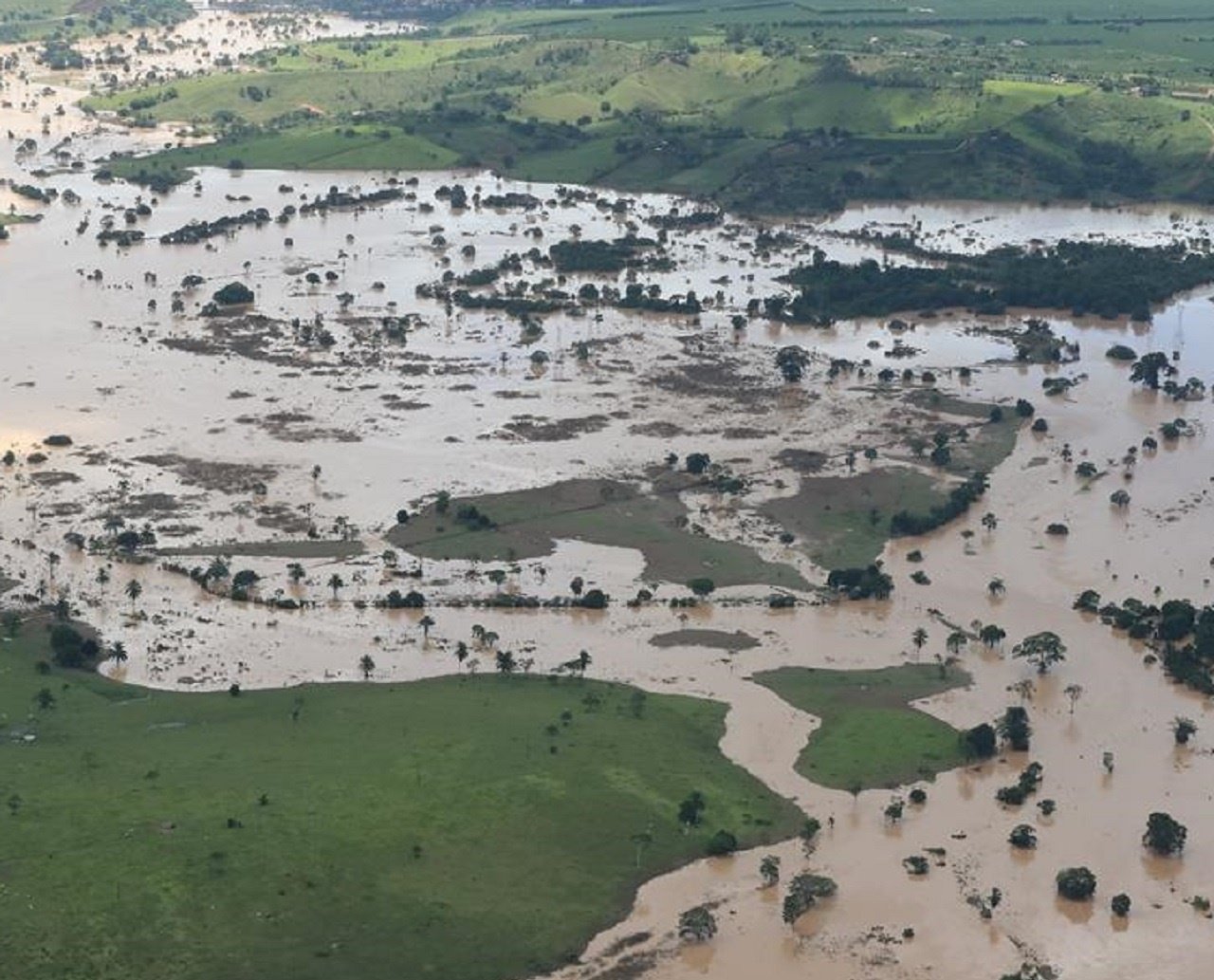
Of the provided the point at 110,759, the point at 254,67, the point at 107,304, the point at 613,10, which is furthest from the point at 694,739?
the point at 613,10

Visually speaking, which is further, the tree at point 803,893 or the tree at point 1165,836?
the tree at point 1165,836

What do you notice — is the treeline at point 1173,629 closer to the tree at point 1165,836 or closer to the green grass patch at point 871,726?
the green grass patch at point 871,726

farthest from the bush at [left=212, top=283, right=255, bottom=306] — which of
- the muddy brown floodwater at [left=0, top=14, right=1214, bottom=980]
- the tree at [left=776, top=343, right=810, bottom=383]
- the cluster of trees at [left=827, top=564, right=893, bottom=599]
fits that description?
the cluster of trees at [left=827, top=564, right=893, bottom=599]

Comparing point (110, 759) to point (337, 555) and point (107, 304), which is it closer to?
point (337, 555)

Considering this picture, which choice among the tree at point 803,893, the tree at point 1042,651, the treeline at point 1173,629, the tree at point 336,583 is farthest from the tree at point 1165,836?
the tree at point 336,583

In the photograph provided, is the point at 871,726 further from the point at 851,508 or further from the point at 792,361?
the point at 792,361

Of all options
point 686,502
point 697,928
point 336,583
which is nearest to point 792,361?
point 686,502

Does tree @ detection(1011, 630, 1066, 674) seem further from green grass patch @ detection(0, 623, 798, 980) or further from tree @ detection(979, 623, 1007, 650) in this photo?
green grass patch @ detection(0, 623, 798, 980)
